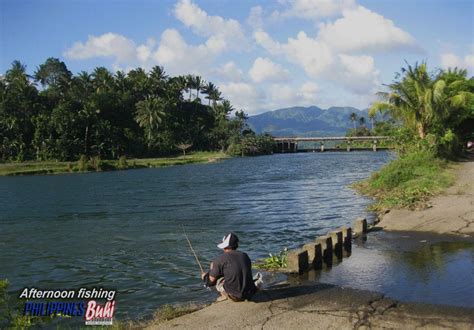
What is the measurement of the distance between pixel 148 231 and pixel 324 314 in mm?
13605

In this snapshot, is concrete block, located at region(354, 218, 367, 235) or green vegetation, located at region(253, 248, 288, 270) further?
concrete block, located at region(354, 218, 367, 235)

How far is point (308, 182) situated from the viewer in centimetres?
3909

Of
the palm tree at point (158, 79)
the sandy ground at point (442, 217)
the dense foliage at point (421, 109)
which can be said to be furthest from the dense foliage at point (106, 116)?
the sandy ground at point (442, 217)

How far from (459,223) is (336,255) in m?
5.00

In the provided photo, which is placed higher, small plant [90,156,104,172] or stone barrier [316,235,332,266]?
small plant [90,156,104,172]

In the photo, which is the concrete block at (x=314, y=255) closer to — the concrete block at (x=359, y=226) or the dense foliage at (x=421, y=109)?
the concrete block at (x=359, y=226)

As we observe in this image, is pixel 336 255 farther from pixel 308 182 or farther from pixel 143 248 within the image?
pixel 308 182

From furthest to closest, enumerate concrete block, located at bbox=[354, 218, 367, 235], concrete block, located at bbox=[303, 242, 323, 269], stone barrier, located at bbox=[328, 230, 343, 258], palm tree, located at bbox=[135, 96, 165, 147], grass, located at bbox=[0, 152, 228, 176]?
palm tree, located at bbox=[135, 96, 165, 147] → grass, located at bbox=[0, 152, 228, 176] → concrete block, located at bbox=[354, 218, 367, 235] → stone barrier, located at bbox=[328, 230, 343, 258] → concrete block, located at bbox=[303, 242, 323, 269]

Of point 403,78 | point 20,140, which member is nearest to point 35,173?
point 20,140

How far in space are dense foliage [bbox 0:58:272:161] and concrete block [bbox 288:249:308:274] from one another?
7436 centimetres

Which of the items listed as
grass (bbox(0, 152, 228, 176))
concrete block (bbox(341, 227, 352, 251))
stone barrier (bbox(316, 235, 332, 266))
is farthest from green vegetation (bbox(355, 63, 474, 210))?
grass (bbox(0, 152, 228, 176))

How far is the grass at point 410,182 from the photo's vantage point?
1861cm

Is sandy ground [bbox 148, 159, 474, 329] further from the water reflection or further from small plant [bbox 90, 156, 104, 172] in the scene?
small plant [bbox 90, 156, 104, 172]

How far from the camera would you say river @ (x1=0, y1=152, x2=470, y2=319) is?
1291 cm
